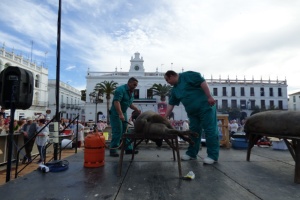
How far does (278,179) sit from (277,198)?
898 millimetres

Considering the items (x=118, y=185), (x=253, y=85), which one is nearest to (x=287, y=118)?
(x=118, y=185)

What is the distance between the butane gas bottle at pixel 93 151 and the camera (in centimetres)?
369

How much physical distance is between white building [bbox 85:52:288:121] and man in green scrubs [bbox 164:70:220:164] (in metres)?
43.1

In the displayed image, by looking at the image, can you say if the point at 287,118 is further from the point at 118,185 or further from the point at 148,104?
the point at 148,104

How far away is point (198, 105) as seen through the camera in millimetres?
4023

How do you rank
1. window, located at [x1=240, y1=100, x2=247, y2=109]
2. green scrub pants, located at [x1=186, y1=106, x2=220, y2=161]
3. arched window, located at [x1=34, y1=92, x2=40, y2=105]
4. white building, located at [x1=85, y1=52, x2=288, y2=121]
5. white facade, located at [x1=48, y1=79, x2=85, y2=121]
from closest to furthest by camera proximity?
green scrub pants, located at [x1=186, y1=106, x2=220, y2=161], arched window, located at [x1=34, y1=92, x2=40, y2=105], white building, located at [x1=85, y1=52, x2=288, y2=121], white facade, located at [x1=48, y1=79, x2=85, y2=121], window, located at [x1=240, y1=100, x2=247, y2=109]

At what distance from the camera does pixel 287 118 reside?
128 inches

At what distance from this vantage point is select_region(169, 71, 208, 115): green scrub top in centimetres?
404

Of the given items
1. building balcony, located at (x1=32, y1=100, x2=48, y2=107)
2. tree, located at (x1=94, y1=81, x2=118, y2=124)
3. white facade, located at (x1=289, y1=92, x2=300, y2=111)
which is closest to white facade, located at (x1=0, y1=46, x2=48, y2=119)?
building balcony, located at (x1=32, y1=100, x2=48, y2=107)

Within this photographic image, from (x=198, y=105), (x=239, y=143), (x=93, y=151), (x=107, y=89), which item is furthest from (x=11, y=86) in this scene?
(x=107, y=89)

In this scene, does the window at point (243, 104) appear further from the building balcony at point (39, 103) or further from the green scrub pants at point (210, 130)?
the green scrub pants at point (210, 130)

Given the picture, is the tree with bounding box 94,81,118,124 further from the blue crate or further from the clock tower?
the blue crate

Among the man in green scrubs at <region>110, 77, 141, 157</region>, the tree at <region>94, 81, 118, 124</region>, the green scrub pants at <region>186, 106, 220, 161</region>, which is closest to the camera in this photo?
the green scrub pants at <region>186, 106, 220, 161</region>

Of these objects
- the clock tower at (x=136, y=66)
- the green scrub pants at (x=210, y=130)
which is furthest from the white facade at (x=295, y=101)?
the green scrub pants at (x=210, y=130)
